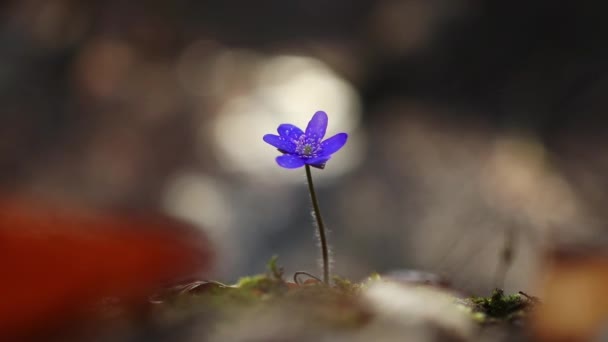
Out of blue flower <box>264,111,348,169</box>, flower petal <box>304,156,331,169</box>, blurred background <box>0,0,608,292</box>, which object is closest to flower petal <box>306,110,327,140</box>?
blue flower <box>264,111,348,169</box>

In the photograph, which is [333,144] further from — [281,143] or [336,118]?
[336,118]

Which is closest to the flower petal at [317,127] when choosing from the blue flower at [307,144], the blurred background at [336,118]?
the blue flower at [307,144]

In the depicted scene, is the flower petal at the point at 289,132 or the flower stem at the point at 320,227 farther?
the flower petal at the point at 289,132

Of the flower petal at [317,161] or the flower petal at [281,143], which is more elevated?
the flower petal at [281,143]

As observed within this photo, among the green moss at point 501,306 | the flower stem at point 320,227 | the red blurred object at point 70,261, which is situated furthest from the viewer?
the flower stem at point 320,227

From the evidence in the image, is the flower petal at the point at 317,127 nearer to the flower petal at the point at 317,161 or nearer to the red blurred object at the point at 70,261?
the flower petal at the point at 317,161

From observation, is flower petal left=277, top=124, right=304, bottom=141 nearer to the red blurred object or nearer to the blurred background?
the red blurred object

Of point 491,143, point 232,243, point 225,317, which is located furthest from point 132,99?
point 225,317
